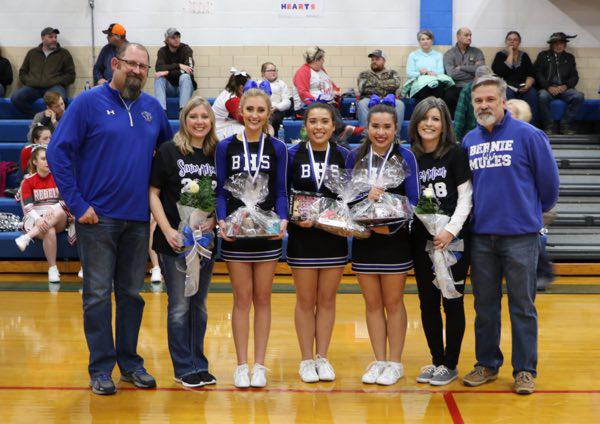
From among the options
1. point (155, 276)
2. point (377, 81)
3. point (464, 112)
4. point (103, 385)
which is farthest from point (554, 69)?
point (103, 385)

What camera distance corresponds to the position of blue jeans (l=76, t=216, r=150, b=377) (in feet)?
13.6

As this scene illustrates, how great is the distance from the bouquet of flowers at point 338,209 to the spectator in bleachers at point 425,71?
18.4 ft

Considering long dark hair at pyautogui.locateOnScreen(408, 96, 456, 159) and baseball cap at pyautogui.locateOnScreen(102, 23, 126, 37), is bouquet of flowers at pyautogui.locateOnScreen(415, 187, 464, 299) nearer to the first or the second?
long dark hair at pyautogui.locateOnScreen(408, 96, 456, 159)

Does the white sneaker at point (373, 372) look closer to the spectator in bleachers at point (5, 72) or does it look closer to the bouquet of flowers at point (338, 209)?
the bouquet of flowers at point (338, 209)

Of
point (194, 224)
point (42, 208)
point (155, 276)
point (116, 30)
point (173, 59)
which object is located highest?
point (116, 30)

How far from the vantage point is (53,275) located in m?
7.12

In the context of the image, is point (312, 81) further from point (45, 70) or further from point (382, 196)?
point (382, 196)

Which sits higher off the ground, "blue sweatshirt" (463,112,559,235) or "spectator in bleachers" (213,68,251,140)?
"spectator in bleachers" (213,68,251,140)

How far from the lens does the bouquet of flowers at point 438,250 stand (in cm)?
415

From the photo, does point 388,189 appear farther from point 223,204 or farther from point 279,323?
point 279,323

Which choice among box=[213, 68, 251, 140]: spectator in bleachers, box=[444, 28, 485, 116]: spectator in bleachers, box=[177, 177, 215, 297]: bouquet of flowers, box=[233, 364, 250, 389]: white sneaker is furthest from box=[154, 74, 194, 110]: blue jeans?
box=[233, 364, 250, 389]: white sneaker

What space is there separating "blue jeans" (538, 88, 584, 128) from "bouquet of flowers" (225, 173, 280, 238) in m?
6.49

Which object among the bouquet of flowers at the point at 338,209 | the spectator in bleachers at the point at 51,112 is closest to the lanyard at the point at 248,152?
the bouquet of flowers at the point at 338,209

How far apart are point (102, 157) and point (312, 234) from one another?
115 cm
